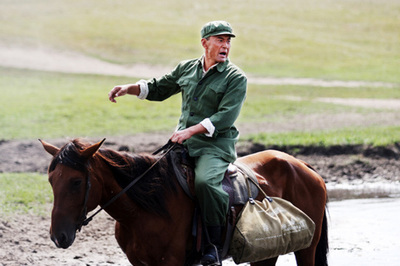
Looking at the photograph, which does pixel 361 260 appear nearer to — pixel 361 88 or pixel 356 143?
pixel 356 143

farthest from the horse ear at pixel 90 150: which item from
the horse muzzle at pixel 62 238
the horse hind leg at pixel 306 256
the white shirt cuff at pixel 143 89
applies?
the horse hind leg at pixel 306 256

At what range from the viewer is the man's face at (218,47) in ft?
17.0

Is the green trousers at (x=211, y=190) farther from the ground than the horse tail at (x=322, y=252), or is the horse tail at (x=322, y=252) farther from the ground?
the green trousers at (x=211, y=190)

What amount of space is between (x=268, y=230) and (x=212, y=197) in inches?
23.4

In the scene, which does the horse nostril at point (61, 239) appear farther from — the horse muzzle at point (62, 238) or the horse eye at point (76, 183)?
the horse eye at point (76, 183)

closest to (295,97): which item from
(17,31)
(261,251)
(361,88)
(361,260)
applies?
(361,88)

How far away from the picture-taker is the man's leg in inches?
195

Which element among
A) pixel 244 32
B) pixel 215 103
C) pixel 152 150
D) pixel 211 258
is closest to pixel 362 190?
pixel 152 150

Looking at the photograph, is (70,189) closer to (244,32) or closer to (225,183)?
(225,183)

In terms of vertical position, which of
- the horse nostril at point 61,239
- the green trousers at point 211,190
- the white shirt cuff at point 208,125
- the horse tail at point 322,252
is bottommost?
the horse tail at point 322,252

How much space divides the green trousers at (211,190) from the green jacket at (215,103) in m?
0.11

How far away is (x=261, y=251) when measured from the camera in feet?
16.9

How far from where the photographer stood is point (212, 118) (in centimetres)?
498

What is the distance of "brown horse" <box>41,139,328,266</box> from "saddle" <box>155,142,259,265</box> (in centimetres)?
5
